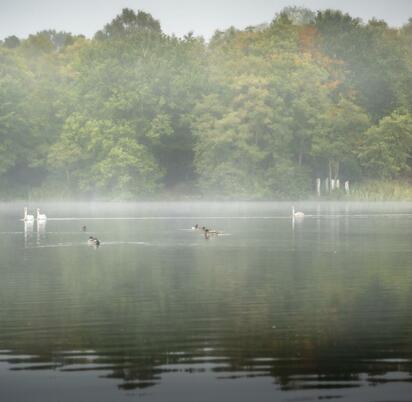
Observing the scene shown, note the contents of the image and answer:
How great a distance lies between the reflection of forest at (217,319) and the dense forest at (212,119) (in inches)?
3215

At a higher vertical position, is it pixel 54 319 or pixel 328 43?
pixel 328 43

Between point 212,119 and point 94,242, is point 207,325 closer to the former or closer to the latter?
point 94,242

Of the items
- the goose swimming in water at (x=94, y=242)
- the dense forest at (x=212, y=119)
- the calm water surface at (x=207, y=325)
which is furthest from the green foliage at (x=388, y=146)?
the calm water surface at (x=207, y=325)

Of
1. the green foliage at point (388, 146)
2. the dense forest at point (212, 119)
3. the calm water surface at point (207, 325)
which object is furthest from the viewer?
the green foliage at point (388, 146)

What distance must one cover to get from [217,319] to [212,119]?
98.6 metres

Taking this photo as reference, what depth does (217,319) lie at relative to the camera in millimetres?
21609

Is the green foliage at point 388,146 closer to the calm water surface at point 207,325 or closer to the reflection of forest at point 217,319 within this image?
the calm water surface at point 207,325

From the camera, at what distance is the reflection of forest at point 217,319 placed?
1672 cm

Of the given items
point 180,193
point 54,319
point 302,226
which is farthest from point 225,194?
point 54,319

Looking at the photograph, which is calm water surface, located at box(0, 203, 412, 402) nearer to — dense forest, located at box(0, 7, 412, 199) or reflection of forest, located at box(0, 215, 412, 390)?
reflection of forest, located at box(0, 215, 412, 390)

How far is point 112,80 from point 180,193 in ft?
52.1

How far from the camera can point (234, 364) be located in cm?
1681

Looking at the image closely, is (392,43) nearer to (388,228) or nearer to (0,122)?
(0,122)

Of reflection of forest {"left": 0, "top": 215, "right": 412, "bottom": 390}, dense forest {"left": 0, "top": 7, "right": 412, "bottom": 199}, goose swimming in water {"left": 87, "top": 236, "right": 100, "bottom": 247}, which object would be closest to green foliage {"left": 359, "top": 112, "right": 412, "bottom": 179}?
dense forest {"left": 0, "top": 7, "right": 412, "bottom": 199}
